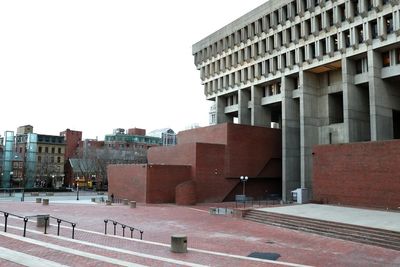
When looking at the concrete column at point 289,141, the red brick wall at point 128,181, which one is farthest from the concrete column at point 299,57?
the red brick wall at point 128,181

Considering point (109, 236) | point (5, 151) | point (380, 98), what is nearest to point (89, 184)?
point (5, 151)

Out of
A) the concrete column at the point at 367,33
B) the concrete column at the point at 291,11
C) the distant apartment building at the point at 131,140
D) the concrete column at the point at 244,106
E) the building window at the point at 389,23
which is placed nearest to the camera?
the building window at the point at 389,23

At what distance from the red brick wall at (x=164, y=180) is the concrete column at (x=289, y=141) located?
13.0 m

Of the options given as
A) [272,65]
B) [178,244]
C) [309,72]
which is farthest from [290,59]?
[178,244]

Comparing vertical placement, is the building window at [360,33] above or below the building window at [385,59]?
above

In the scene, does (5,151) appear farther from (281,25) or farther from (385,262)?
(385,262)

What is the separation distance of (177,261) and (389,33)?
35867 mm

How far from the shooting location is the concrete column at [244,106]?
57.9m

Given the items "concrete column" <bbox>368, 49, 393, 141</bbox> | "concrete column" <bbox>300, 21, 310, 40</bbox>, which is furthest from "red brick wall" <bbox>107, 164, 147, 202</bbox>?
"concrete column" <bbox>368, 49, 393, 141</bbox>

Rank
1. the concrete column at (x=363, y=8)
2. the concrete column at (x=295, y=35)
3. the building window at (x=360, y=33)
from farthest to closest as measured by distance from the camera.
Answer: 1. the concrete column at (x=295, y=35)
2. the building window at (x=360, y=33)
3. the concrete column at (x=363, y=8)

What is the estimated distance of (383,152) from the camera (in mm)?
32031

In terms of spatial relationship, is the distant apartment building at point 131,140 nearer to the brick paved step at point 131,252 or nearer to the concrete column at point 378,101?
the concrete column at point 378,101

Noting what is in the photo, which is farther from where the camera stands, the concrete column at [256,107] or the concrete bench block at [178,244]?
the concrete column at [256,107]

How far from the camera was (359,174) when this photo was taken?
33.7 metres
